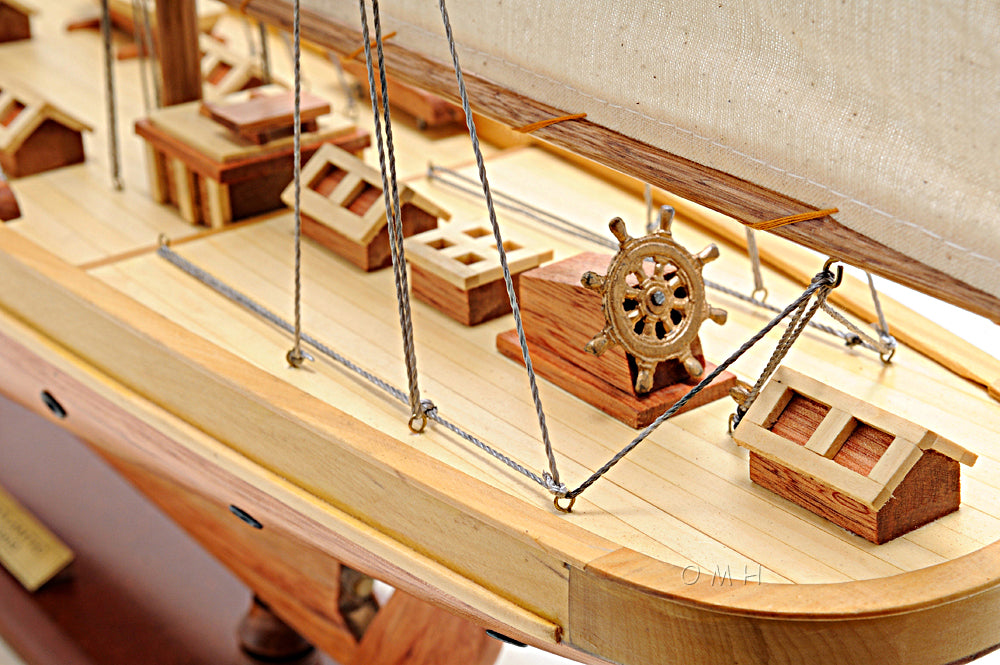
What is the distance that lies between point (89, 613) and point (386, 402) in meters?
1.57

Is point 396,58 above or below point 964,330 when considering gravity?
above

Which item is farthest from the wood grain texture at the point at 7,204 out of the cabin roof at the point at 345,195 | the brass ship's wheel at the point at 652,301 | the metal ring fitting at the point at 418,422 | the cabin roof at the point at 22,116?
the brass ship's wheel at the point at 652,301

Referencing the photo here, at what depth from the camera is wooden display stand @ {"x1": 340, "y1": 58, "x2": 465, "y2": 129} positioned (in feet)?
11.1

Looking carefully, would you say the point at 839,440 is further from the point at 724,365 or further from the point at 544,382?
the point at 544,382

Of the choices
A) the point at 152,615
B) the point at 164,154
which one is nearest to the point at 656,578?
the point at 164,154

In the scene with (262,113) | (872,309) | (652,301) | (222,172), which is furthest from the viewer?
(262,113)

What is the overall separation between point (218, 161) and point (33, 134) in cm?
64

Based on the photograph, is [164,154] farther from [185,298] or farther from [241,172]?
[185,298]

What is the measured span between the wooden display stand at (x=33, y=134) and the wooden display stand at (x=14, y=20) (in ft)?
2.99

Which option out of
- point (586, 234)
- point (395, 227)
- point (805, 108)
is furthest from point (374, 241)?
point (805, 108)

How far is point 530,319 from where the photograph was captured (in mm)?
2131

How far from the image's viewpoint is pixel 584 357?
2047 mm

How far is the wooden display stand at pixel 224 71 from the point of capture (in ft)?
10.7

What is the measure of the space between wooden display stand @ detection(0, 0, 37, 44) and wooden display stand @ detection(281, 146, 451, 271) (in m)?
1.79
